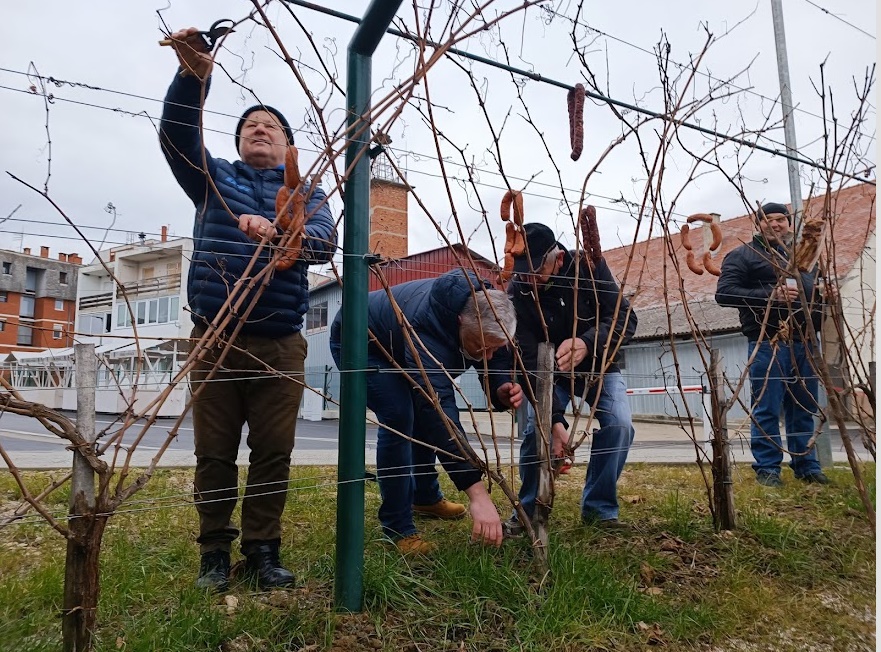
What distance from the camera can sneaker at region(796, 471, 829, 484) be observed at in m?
4.54

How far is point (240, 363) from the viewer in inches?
97.9

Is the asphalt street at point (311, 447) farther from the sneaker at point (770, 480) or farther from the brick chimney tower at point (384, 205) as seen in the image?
the brick chimney tower at point (384, 205)

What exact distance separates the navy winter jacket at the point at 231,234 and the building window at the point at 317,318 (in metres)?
14.2

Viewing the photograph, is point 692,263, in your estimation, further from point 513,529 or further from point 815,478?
point 815,478

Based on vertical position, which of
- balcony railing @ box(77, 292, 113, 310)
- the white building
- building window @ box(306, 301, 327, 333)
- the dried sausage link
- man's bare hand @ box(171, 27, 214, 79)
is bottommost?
the white building

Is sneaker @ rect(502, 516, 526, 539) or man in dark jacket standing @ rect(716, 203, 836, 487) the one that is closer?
sneaker @ rect(502, 516, 526, 539)

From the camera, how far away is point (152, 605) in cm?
211

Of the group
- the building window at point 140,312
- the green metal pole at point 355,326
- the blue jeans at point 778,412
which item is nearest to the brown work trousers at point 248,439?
the green metal pole at point 355,326

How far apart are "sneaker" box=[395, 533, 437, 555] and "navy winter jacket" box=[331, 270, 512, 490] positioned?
1.00ft

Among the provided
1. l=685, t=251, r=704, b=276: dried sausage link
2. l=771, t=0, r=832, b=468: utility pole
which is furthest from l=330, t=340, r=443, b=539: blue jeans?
l=771, t=0, r=832, b=468: utility pole

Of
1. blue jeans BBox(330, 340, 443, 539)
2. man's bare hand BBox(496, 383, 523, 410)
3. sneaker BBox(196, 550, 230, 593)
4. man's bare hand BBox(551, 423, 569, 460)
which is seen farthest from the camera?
man's bare hand BBox(551, 423, 569, 460)

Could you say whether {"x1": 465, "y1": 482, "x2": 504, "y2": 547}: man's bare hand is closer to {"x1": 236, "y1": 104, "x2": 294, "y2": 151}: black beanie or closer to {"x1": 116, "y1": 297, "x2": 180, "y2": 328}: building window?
{"x1": 116, "y1": 297, "x2": 180, "y2": 328}: building window

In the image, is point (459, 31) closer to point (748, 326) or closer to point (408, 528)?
point (408, 528)

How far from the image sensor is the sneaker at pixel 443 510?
3.64 m
